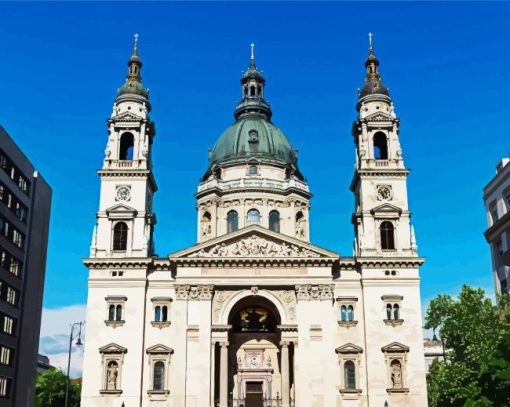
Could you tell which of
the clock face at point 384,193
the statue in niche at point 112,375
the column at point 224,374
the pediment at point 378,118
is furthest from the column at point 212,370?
the pediment at point 378,118

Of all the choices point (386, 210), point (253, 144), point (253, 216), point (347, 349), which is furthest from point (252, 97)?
point (347, 349)

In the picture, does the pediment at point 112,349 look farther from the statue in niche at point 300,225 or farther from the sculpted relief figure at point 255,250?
the statue in niche at point 300,225

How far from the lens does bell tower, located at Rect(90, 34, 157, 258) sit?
2287 inches

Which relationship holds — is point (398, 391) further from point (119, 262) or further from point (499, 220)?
point (119, 262)

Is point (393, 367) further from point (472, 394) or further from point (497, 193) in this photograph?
point (497, 193)

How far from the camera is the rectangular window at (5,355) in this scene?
5106 centimetres

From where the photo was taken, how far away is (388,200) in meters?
59.8

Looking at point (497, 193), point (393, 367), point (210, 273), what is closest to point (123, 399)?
point (210, 273)

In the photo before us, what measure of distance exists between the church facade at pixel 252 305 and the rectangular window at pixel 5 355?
5.90 metres

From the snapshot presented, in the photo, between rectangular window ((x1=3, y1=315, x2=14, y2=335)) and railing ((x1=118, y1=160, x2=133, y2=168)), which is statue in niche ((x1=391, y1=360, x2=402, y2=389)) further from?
rectangular window ((x1=3, y1=315, x2=14, y2=335))

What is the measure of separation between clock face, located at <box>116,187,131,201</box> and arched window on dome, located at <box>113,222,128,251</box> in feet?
7.42

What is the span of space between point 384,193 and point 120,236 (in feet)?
77.0

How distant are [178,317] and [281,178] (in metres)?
22.2

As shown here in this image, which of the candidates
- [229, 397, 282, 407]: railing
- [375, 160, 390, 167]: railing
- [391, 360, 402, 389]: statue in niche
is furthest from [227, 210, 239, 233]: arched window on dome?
[391, 360, 402, 389]: statue in niche
